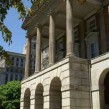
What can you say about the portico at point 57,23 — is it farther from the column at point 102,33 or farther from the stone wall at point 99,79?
the stone wall at point 99,79

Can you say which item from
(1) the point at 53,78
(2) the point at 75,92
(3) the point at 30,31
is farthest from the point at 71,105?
(3) the point at 30,31

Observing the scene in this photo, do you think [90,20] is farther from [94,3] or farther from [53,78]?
[53,78]

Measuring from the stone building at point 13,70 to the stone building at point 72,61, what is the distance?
5435 cm

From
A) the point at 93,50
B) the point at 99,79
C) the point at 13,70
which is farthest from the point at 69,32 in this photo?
the point at 13,70

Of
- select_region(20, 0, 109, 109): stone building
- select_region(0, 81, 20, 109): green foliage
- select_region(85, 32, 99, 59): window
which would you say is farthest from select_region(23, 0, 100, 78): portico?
select_region(0, 81, 20, 109): green foliage

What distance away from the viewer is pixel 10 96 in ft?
169

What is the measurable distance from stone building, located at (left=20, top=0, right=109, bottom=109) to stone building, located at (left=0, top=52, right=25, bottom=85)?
54348mm

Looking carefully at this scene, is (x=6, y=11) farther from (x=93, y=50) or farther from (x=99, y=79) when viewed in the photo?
(x=93, y=50)

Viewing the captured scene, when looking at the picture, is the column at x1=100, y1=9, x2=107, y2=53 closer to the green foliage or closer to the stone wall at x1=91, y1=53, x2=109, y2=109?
the stone wall at x1=91, y1=53, x2=109, y2=109

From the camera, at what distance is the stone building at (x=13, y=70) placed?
285 feet

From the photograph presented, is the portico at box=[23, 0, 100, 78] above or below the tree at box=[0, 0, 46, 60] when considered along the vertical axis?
above

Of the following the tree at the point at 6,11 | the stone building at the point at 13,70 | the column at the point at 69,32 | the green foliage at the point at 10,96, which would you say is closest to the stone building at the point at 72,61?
the column at the point at 69,32

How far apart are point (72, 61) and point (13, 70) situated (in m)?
71.9

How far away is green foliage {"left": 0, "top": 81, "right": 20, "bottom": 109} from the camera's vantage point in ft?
160
